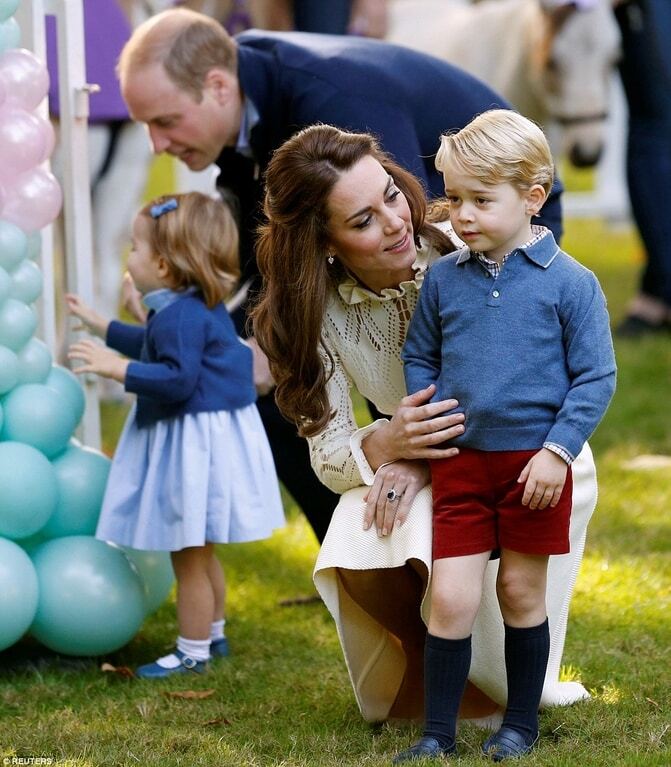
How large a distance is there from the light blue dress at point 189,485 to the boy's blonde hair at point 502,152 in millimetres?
1004

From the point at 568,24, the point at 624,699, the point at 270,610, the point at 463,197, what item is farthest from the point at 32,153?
the point at 568,24

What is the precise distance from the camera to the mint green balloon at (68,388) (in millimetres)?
3484

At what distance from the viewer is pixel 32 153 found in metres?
3.33

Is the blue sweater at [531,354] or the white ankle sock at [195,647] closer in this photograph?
the blue sweater at [531,354]

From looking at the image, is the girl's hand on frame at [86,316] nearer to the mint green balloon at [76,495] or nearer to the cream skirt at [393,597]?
the mint green balloon at [76,495]

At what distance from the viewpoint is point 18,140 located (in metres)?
3.28

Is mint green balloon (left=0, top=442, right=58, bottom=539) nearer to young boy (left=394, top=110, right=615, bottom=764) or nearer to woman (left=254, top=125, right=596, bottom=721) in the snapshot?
woman (left=254, top=125, right=596, bottom=721)

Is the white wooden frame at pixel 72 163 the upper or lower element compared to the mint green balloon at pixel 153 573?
upper

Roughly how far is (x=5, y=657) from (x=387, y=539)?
49.4 inches

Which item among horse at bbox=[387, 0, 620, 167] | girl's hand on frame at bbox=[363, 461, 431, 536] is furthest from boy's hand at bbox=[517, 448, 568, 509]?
horse at bbox=[387, 0, 620, 167]

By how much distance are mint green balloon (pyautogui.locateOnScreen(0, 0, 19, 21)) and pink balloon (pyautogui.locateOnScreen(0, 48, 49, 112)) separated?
82 mm

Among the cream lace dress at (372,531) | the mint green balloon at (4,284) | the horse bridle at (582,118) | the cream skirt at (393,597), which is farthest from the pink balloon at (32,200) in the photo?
the horse bridle at (582,118)

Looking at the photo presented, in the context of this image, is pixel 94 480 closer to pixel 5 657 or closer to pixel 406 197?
pixel 5 657

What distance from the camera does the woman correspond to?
2.79 metres
